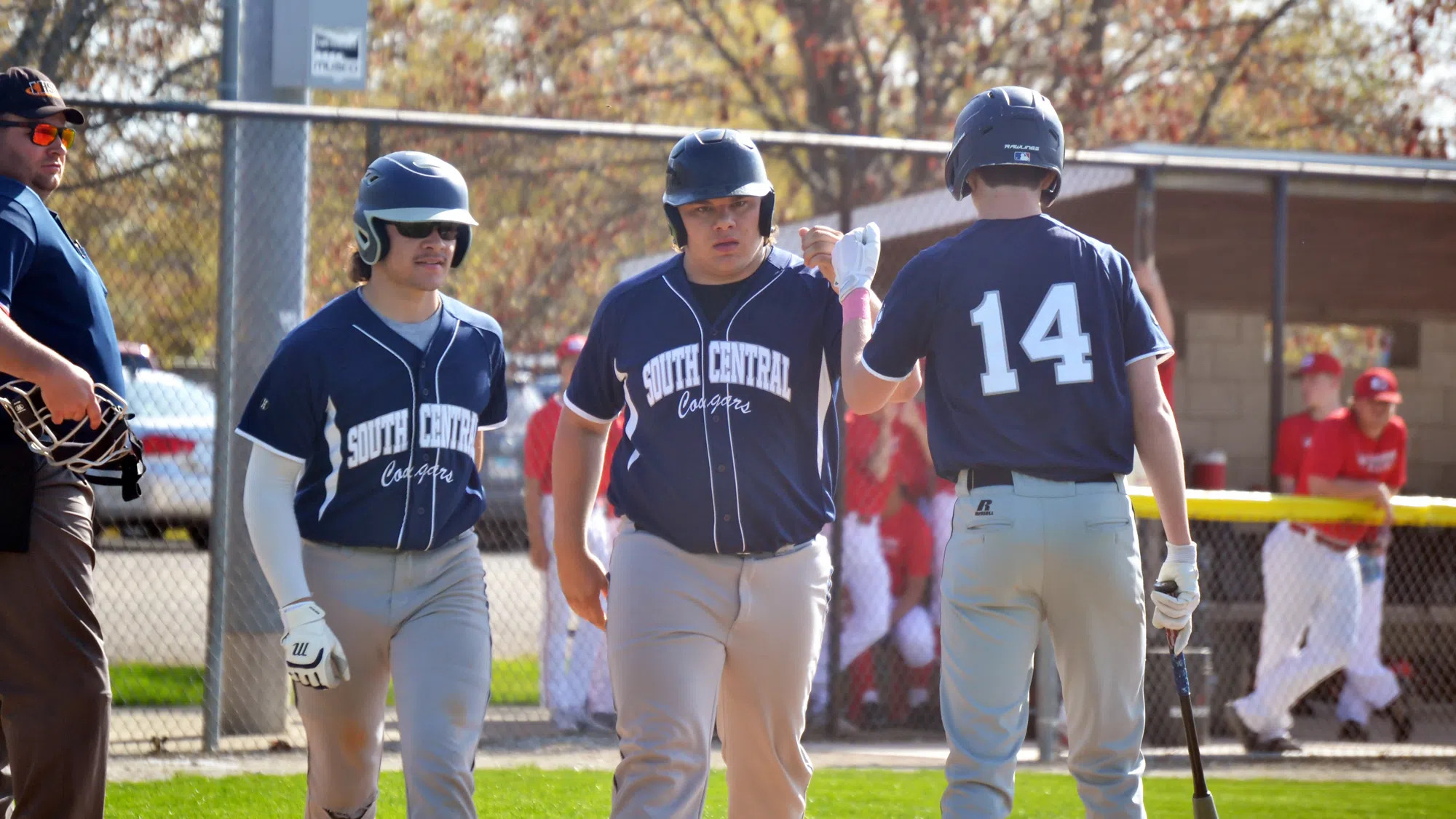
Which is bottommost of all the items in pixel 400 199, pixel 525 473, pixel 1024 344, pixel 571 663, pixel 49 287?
pixel 571 663

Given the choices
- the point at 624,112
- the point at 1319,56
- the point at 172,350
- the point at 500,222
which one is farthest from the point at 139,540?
the point at 1319,56

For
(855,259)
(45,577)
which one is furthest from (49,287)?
(855,259)

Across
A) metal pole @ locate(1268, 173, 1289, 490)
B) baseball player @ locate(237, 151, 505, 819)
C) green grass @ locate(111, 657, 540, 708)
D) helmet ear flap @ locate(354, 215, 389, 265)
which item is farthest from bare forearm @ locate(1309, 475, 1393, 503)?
helmet ear flap @ locate(354, 215, 389, 265)

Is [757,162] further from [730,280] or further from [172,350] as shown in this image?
[172,350]

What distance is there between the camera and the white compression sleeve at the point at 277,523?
374cm

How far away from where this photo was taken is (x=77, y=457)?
13.1ft

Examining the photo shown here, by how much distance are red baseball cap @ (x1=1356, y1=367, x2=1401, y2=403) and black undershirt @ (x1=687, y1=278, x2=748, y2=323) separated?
526 centimetres

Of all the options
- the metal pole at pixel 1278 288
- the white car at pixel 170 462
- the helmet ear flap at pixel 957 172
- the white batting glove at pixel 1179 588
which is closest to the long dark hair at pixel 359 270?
the helmet ear flap at pixel 957 172

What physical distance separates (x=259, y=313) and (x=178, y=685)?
2.76 meters

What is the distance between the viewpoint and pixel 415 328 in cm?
408

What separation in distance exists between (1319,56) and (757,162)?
1192cm

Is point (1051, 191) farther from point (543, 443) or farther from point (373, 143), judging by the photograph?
point (543, 443)

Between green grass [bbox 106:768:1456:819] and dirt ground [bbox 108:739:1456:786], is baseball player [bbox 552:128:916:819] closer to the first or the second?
green grass [bbox 106:768:1456:819]

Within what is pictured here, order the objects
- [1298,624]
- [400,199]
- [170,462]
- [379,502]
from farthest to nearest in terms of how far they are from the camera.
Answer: [170,462] < [1298,624] < [400,199] < [379,502]
